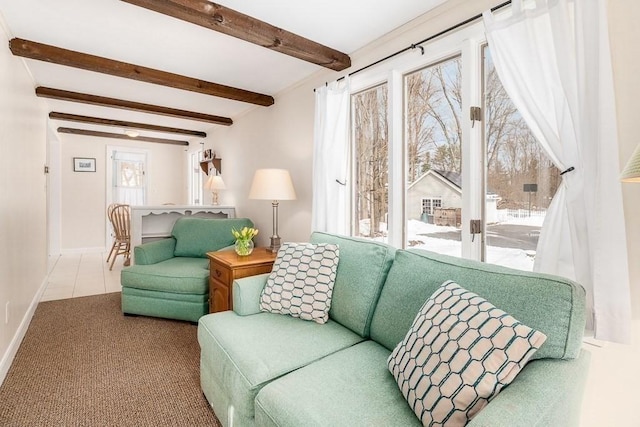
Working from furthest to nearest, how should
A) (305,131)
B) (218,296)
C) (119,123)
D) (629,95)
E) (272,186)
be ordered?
(119,123), (305,131), (272,186), (218,296), (629,95)

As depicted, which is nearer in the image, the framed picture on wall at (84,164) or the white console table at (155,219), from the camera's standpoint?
the white console table at (155,219)

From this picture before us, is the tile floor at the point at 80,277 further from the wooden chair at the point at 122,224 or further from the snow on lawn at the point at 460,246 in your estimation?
the snow on lawn at the point at 460,246

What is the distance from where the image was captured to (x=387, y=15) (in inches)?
84.9

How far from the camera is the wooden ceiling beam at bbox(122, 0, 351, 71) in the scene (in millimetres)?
1860

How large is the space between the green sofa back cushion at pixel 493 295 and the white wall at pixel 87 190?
258 inches

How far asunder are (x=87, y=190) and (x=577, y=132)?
7330mm

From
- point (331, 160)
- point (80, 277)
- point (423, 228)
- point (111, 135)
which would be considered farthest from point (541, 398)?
point (111, 135)

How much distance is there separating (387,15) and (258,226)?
270 cm

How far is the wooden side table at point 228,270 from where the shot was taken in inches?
98.7

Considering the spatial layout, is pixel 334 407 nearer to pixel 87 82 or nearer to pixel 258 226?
pixel 258 226

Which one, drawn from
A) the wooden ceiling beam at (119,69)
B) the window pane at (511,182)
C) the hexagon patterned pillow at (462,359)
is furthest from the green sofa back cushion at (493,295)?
the wooden ceiling beam at (119,69)

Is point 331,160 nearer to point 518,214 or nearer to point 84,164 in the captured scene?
point 518,214

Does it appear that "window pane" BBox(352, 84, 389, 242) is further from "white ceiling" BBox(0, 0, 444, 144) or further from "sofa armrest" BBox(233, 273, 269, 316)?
"sofa armrest" BBox(233, 273, 269, 316)

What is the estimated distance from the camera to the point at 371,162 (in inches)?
107
